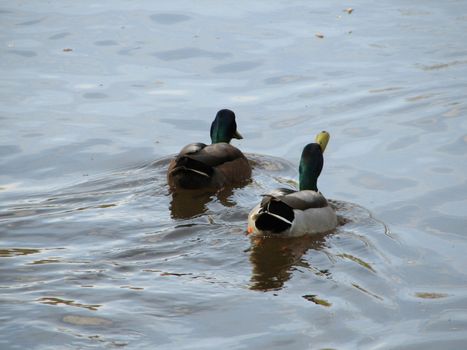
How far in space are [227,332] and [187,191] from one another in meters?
3.97

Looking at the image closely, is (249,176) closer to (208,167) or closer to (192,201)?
(208,167)

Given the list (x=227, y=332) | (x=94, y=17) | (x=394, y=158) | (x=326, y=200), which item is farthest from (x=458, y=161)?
(x=94, y=17)

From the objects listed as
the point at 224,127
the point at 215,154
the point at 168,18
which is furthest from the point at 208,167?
the point at 168,18

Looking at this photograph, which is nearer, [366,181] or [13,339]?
[13,339]

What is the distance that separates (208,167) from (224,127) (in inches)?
43.9

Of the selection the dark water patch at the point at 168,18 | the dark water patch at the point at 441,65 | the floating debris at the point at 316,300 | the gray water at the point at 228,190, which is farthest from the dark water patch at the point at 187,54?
the floating debris at the point at 316,300

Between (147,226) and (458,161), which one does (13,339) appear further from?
(458,161)

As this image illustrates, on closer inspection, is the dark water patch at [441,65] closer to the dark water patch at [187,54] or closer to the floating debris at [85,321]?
the dark water patch at [187,54]

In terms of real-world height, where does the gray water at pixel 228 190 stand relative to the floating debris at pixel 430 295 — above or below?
above

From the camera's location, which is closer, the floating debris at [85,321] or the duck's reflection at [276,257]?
the floating debris at [85,321]

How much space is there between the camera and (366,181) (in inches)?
433

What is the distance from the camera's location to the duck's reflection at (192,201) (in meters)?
10.2

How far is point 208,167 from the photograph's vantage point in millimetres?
11188

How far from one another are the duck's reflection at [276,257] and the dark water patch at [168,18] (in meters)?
9.04
